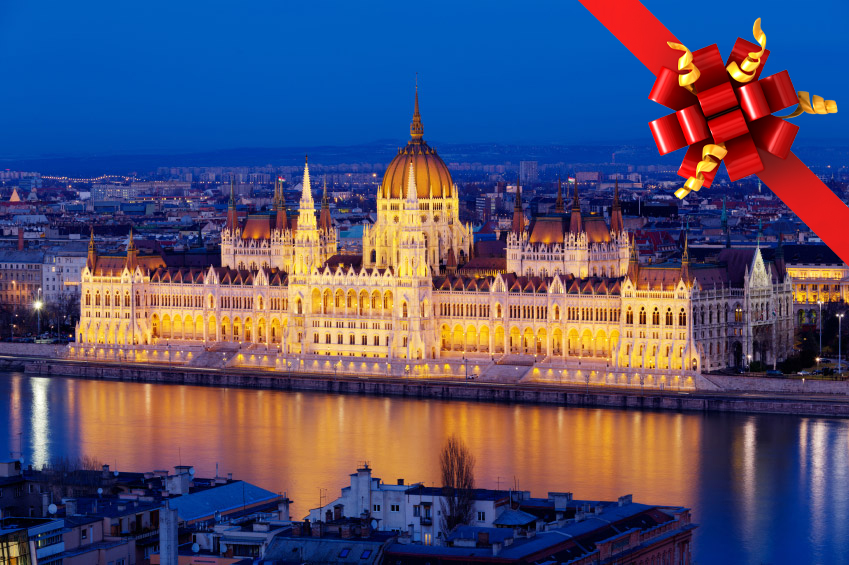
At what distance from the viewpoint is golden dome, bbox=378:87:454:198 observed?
5869 centimetres

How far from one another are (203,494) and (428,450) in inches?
566

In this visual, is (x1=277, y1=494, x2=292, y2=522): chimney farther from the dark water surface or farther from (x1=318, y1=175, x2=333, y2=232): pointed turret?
(x1=318, y1=175, x2=333, y2=232): pointed turret

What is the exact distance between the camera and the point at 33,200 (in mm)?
174875

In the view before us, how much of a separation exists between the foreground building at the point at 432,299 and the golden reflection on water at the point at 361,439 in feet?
11.8

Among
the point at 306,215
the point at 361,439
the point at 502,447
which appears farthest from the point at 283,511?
the point at 306,215

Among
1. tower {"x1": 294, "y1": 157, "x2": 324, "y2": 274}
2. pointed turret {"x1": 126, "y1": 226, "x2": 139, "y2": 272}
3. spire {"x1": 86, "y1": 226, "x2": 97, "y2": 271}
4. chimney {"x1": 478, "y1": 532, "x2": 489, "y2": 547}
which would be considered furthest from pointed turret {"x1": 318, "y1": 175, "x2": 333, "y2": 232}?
chimney {"x1": 478, "y1": 532, "x2": 489, "y2": 547}

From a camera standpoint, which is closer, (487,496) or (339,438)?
(487,496)

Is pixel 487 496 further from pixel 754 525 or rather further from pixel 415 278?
pixel 415 278

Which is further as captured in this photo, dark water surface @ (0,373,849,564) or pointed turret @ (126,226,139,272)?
pointed turret @ (126,226,139,272)

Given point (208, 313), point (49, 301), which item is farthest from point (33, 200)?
point (208, 313)

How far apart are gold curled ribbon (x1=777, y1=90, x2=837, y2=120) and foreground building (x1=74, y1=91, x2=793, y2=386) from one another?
48.1 m

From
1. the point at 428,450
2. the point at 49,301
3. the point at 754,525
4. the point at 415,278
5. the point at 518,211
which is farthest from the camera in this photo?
the point at 49,301

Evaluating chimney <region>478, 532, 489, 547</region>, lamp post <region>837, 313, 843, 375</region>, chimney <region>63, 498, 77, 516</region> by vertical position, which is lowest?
chimney <region>478, 532, 489, 547</region>

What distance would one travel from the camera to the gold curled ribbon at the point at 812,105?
2.75 m
